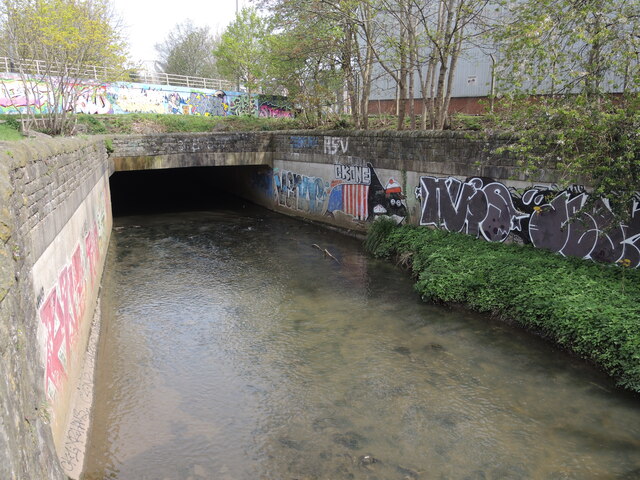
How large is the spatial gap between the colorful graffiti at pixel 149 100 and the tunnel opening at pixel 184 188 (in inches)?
165

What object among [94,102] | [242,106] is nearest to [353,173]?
[94,102]

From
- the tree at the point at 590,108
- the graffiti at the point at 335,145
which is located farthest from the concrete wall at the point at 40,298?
the graffiti at the point at 335,145

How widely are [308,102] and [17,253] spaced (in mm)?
20577

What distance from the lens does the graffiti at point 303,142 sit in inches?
778

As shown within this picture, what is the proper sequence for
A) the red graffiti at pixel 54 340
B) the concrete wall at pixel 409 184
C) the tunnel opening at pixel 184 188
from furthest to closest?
the tunnel opening at pixel 184 188 → the concrete wall at pixel 409 184 → the red graffiti at pixel 54 340

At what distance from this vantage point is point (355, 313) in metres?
11.2

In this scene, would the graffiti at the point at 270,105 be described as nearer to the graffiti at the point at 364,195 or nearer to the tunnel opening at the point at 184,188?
the tunnel opening at the point at 184,188

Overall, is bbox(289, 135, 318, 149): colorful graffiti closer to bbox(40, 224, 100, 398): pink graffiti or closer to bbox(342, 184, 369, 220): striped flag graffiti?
bbox(342, 184, 369, 220): striped flag graffiti

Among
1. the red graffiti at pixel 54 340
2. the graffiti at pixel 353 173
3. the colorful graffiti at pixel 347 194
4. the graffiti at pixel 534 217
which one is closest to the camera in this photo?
the red graffiti at pixel 54 340

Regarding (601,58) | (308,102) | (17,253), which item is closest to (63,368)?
(17,253)

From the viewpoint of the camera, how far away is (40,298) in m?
5.47

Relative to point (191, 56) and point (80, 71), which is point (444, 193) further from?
point (191, 56)

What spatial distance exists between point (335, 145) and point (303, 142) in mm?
2366

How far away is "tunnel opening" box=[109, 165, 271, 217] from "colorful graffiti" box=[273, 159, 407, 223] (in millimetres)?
2576
